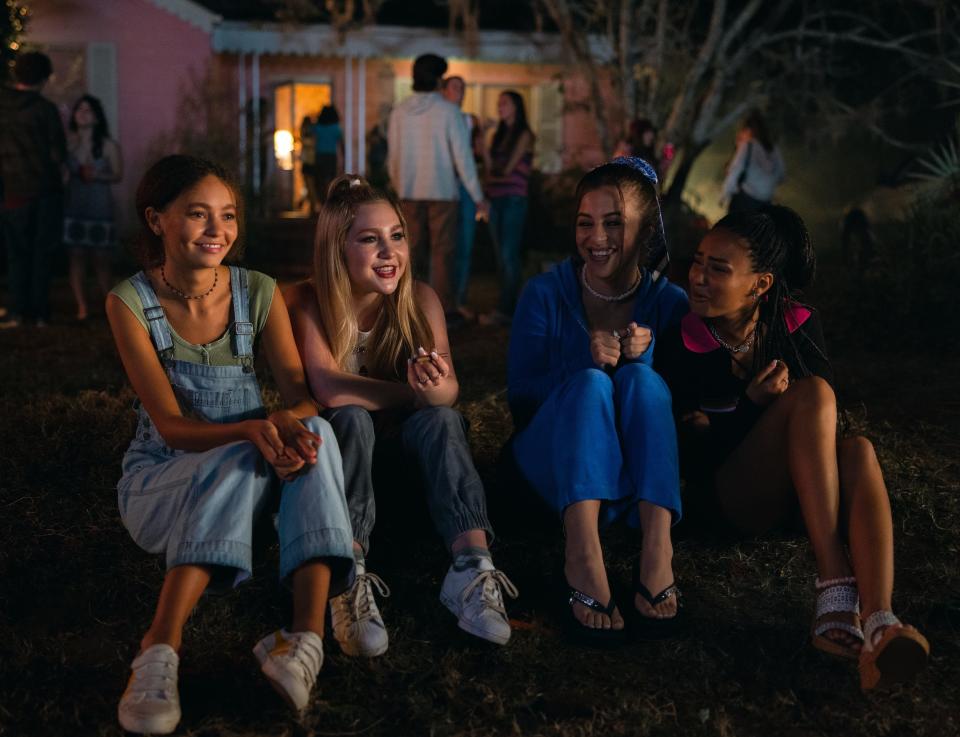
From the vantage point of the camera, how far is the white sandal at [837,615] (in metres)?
2.98

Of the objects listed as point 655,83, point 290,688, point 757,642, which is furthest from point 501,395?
point 655,83

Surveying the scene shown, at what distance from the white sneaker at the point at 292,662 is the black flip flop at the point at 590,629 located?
74cm

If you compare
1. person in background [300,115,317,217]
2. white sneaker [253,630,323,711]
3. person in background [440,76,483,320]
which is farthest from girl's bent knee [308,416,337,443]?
person in background [300,115,317,217]

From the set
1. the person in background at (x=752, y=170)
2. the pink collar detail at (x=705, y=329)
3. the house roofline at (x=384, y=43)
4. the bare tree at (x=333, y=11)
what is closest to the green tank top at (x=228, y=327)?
the pink collar detail at (x=705, y=329)

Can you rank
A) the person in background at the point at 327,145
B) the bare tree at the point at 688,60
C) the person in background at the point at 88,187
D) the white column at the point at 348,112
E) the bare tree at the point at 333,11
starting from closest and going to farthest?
the person in background at the point at 88,187 < the bare tree at the point at 333,11 < the bare tree at the point at 688,60 < the person in background at the point at 327,145 < the white column at the point at 348,112

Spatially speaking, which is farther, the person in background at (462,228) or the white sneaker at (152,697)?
the person in background at (462,228)

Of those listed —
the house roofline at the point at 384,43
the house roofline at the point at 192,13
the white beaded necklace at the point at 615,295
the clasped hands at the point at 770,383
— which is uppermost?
the house roofline at the point at 192,13

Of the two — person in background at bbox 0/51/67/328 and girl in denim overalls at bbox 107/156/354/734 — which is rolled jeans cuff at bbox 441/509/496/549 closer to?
girl in denim overalls at bbox 107/156/354/734

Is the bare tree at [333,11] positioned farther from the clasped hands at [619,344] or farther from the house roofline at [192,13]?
the clasped hands at [619,344]

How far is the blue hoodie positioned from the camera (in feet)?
12.1

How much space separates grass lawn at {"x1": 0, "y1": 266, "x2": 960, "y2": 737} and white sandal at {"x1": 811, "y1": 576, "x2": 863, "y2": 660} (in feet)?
0.25

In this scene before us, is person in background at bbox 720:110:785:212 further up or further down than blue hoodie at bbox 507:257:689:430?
further up

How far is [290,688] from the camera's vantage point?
268 centimetres

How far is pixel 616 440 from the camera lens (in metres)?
3.23
